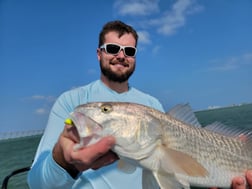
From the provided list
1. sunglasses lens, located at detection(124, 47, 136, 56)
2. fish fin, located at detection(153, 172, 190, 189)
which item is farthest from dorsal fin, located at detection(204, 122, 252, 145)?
sunglasses lens, located at detection(124, 47, 136, 56)

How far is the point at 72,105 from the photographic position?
12.3ft

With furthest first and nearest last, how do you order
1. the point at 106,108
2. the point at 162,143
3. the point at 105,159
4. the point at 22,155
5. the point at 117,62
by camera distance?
the point at 22,155 < the point at 117,62 < the point at 162,143 < the point at 106,108 < the point at 105,159

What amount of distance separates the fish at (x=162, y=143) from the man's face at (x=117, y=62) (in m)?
1.24

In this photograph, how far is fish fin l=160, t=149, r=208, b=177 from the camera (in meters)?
2.88

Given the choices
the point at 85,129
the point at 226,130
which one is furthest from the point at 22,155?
the point at 85,129

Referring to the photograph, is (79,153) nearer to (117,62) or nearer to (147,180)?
(147,180)

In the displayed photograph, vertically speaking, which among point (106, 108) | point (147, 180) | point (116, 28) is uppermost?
point (116, 28)

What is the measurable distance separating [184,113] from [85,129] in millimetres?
1228

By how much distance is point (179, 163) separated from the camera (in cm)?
289

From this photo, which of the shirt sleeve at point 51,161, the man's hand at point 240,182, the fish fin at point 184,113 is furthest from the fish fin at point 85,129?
the man's hand at point 240,182

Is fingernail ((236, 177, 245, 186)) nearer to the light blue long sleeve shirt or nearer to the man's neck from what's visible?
the light blue long sleeve shirt

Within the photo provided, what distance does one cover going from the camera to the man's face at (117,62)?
14.4 ft

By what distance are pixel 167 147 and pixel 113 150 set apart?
1.72 feet

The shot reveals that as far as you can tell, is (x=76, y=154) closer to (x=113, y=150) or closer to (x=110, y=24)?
(x=113, y=150)
